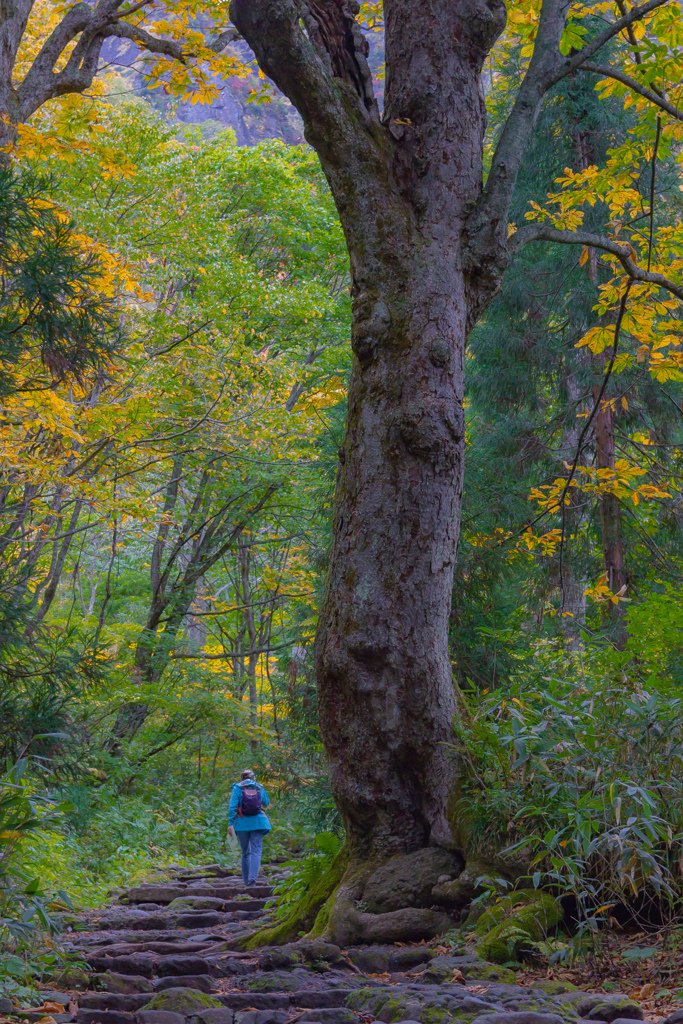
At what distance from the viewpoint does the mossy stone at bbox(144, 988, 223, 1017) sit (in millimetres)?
2604

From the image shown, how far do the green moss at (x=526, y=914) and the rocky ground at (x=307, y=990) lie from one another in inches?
8.4

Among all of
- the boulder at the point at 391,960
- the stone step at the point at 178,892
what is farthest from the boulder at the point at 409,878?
the stone step at the point at 178,892

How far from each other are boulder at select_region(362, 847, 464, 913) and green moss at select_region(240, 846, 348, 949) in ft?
1.15

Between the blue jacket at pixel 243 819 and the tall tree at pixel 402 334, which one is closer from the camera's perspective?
the tall tree at pixel 402 334

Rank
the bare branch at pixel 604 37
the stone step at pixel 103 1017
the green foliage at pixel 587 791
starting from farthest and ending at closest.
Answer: the bare branch at pixel 604 37 < the green foliage at pixel 587 791 < the stone step at pixel 103 1017


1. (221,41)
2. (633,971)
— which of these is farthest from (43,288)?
(633,971)

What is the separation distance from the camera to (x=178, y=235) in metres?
14.8

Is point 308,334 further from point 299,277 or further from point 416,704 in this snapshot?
point 416,704

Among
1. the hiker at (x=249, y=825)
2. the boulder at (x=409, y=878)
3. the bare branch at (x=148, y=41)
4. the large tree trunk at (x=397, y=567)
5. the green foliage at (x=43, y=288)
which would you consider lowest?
the hiker at (x=249, y=825)

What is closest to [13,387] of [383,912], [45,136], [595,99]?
[45,136]

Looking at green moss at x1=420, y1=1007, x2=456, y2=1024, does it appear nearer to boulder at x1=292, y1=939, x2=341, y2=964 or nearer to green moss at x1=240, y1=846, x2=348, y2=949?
boulder at x1=292, y1=939, x2=341, y2=964

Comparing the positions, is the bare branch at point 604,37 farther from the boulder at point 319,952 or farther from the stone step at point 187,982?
the stone step at point 187,982

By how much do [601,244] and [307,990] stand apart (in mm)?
4370

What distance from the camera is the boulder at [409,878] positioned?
3963mm
